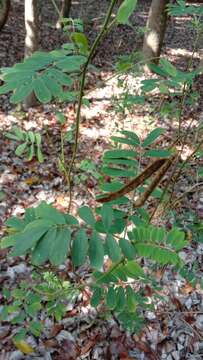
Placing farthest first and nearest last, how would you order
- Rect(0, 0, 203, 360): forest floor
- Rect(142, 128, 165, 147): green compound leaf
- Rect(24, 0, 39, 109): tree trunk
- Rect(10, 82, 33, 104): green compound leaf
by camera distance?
Rect(24, 0, 39, 109): tree trunk → Rect(0, 0, 203, 360): forest floor → Rect(142, 128, 165, 147): green compound leaf → Rect(10, 82, 33, 104): green compound leaf

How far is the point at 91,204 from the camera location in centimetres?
380

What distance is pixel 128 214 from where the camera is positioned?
162 centimetres

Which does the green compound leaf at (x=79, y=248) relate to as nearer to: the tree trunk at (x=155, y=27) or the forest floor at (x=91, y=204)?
the forest floor at (x=91, y=204)

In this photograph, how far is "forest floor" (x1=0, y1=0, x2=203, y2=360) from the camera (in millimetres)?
2568

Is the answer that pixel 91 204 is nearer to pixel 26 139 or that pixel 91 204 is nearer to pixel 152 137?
pixel 26 139

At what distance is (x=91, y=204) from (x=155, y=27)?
13.1ft

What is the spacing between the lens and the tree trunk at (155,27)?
20.1ft

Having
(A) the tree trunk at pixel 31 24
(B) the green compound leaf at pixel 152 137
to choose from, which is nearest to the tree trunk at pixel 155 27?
(A) the tree trunk at pixel 31 24

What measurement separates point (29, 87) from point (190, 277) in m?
1.54

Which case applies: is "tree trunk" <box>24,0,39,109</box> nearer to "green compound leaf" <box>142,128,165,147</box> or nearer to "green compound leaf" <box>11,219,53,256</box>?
"green compound leaf" <box>142,128,165,147</box>

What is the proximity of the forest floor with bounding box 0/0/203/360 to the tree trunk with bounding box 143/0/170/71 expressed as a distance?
0.88 metres

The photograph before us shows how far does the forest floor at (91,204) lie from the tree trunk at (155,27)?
0.88m

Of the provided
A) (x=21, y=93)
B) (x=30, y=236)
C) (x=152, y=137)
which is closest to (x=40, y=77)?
(x=21, y=93)

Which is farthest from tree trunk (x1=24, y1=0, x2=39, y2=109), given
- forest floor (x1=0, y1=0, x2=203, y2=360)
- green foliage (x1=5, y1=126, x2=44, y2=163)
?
green foliage (x1=5, y1=126, x2=44, y2=163)
